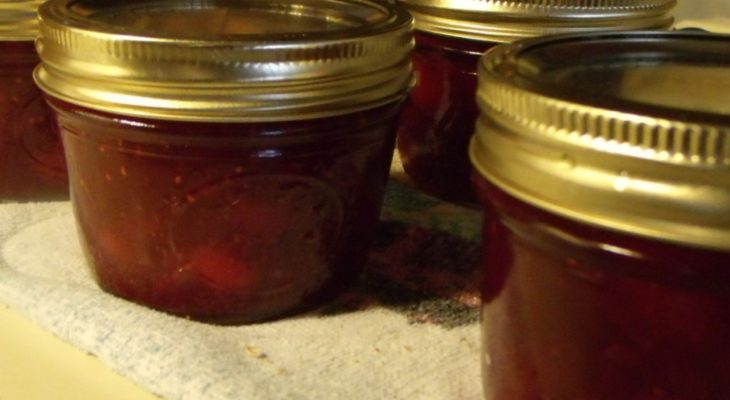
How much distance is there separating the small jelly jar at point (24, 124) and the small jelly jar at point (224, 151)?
4.4 inches

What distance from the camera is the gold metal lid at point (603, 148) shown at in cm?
35

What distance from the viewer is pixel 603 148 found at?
1.22ft

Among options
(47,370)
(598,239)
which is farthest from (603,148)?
(47,370)

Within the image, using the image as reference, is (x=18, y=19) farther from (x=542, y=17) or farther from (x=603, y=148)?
(x=603, y=148)

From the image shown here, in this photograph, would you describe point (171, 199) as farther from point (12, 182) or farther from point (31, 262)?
point (12, 182)

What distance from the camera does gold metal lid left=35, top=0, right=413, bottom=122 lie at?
52 cm

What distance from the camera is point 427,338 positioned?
0.58m

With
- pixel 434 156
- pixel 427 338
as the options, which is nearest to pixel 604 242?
pixel 427 338

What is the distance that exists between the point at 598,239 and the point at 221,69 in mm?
242

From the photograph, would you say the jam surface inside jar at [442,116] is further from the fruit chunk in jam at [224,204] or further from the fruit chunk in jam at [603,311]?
the fruit chunk in jam at [603,311]

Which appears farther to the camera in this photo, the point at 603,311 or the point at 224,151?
the point at 224,151

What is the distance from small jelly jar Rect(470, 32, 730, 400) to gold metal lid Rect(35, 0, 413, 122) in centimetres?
11

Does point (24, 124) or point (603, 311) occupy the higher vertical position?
point (603, 311)

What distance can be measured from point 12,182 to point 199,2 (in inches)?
9.2
